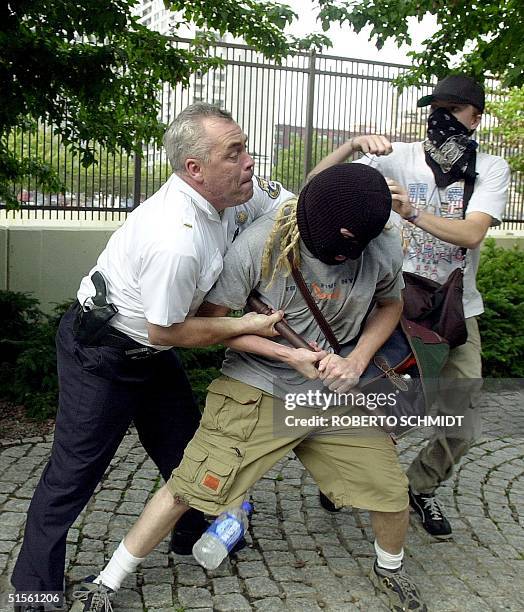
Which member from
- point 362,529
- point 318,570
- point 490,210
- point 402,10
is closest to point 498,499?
point 362,529

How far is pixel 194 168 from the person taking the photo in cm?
309

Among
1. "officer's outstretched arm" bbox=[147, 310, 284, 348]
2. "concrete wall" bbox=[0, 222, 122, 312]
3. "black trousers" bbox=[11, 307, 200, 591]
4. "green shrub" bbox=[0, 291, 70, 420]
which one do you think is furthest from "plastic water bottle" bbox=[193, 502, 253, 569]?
"concrete wall" bbox=[0, 222, 122, 312]

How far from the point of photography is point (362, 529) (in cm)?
433

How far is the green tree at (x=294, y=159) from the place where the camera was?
995 centimetres

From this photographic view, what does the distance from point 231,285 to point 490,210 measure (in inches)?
56.0

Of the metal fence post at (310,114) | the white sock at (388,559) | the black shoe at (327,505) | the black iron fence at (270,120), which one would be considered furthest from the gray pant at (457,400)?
the metal fence post at (310,114)

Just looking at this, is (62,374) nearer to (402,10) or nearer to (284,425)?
(284,425)

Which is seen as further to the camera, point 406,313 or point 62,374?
point 406,313

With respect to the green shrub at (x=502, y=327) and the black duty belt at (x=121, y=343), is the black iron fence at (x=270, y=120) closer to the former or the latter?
the green shrub at (x=502, y=327)

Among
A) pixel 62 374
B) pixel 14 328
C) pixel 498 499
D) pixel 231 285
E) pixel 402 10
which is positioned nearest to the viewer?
pixel 231 285

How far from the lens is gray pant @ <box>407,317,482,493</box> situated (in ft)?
13.6

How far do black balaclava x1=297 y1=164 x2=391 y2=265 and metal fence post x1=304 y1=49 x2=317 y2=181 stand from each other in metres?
7.18

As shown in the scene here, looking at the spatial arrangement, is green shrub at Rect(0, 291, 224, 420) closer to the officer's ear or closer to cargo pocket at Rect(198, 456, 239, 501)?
cargo pocket at Rect(198, 456, 239, 501)

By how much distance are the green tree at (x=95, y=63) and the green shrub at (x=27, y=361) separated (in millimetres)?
1015
